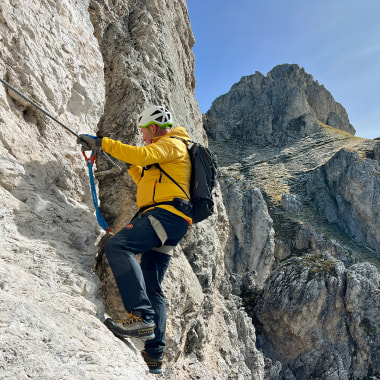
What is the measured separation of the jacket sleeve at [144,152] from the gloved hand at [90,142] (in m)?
0.22

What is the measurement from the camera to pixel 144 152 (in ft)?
14.0

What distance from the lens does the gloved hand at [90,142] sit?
470 cm

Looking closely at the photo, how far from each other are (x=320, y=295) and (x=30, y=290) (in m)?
31.3

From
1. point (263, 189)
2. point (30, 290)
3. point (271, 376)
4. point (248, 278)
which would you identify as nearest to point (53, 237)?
point (30, 290)

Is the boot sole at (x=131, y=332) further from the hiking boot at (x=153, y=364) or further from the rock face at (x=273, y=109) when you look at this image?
the rock face at (x=273, y=109)

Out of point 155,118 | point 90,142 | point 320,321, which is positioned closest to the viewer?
point 90,142

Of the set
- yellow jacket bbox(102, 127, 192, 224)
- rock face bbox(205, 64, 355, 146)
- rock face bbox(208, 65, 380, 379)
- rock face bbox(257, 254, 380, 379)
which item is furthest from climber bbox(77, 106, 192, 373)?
rock face bbox(205, 64, 355, 146)

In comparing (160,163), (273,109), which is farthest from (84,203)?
(273,109)

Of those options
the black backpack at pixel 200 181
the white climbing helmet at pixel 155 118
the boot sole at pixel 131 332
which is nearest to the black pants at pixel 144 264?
the boot sole at pixel 131 332

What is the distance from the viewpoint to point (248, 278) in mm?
37469

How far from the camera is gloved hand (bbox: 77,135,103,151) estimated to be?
470cm

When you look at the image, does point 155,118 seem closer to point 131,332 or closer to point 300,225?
point 131,332

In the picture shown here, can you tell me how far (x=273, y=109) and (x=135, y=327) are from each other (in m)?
107

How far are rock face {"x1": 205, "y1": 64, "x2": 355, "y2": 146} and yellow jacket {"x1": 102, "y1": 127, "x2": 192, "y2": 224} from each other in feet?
312
